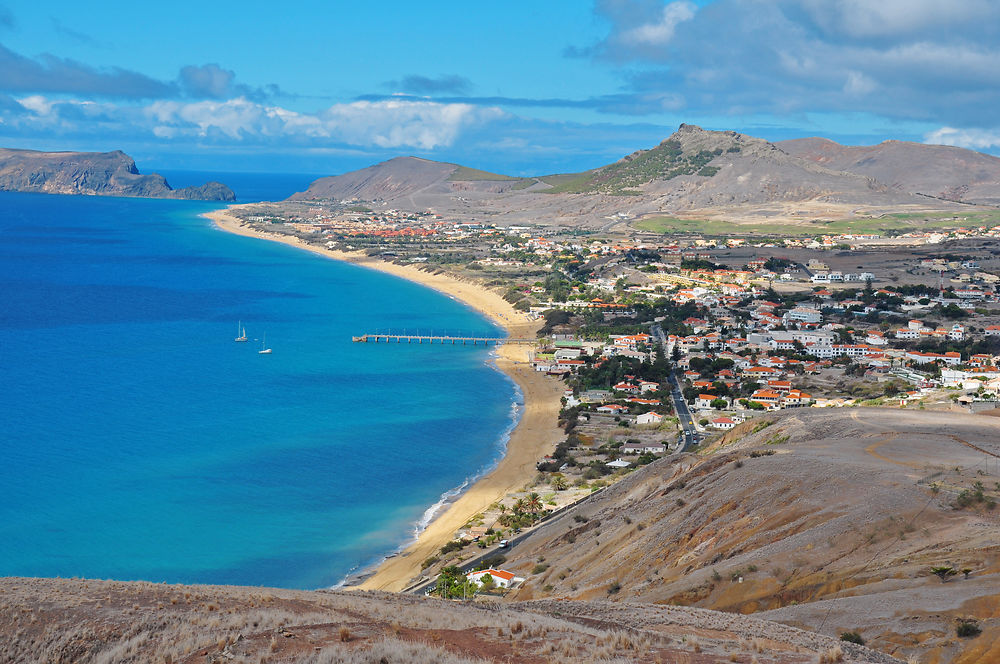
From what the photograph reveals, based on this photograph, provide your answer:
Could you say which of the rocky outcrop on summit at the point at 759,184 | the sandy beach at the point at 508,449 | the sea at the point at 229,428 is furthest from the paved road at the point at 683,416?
the rocky outcrop on summit at the point at 759,184

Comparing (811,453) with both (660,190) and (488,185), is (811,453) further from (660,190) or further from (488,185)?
(488,185)

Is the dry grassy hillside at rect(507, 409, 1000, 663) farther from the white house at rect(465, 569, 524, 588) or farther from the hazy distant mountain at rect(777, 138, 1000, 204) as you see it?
the hazy distant mountain at rect(777, 138, 1000, 204)

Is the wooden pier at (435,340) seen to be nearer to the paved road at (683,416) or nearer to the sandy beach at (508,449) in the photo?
the sandy beach at (508,449)

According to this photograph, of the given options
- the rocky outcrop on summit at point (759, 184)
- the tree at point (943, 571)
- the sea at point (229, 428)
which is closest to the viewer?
the tree at point (943, 571)

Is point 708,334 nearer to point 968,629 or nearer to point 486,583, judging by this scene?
point 486,583

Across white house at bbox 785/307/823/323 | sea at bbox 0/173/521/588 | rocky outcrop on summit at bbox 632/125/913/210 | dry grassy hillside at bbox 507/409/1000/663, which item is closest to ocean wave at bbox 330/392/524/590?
sea at bbox 0/173/521/588

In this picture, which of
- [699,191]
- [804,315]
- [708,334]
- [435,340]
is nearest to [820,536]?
[708,334]
